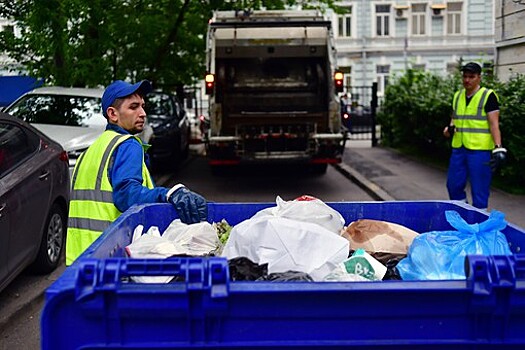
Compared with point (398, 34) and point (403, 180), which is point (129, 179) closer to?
point (403, 180)

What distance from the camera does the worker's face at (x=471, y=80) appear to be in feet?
25.5

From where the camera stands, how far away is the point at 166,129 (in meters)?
13.7

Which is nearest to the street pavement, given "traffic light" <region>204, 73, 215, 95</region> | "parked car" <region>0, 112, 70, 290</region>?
"parked car" <region>0, 112, 70, 290</region>

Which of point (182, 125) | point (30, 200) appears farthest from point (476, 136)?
point (182, 125)

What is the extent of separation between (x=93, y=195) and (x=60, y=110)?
7.04 meters

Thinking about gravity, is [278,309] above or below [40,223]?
above

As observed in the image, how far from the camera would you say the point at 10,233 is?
5332mm

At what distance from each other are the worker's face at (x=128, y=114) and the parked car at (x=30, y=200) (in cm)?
194

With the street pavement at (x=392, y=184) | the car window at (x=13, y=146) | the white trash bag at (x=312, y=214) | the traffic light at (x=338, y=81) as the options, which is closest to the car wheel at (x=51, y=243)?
A: the street pavement at (x=392, y=184)

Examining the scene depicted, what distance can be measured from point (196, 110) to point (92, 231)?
19.4 meters

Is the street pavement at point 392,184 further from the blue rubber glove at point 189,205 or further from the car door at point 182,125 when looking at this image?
the car door at point 182,125

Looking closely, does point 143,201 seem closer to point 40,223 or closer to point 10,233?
point 10,233

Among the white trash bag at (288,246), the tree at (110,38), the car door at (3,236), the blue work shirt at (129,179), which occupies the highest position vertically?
the tree at (110,38)

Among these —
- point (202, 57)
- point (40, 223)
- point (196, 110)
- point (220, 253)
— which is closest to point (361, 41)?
point (196, 110)
